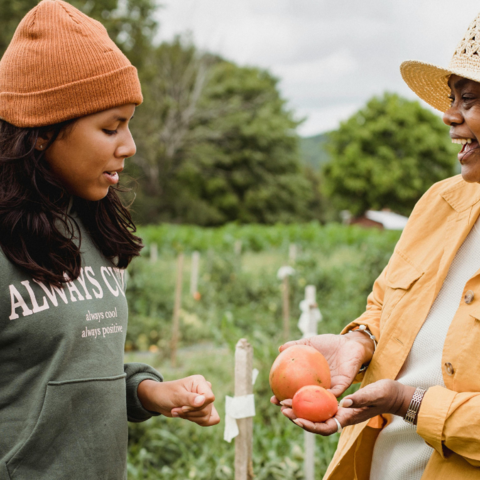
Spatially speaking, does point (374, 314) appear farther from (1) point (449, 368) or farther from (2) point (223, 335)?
(2) point (223, 335)

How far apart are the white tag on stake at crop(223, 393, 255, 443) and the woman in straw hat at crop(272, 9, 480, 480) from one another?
622 millimetres

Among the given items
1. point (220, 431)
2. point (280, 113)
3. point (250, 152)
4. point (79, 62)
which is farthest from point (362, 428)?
point (280, 113)

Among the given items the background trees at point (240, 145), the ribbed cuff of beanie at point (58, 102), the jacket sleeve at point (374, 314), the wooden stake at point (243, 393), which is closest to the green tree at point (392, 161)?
the background trees at point (240, 145)

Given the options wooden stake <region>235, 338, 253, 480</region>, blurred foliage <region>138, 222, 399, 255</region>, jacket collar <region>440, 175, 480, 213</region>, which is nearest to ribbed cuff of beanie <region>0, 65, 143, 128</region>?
jacket collar <region>440, 175, 480, 213</region>

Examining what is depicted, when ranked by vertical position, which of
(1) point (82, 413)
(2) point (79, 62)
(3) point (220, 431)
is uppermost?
(2) point (79, 62)

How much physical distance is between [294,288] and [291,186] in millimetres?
29182

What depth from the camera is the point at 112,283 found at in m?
1.66

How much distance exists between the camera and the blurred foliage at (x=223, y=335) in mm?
3801

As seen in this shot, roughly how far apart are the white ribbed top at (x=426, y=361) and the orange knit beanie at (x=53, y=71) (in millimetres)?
1214

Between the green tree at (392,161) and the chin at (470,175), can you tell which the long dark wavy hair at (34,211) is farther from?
the green tree at (392,161)

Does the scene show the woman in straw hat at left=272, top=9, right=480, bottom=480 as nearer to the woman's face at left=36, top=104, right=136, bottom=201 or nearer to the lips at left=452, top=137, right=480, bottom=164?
the lips at left=452, top=137, right=480, bottom=164

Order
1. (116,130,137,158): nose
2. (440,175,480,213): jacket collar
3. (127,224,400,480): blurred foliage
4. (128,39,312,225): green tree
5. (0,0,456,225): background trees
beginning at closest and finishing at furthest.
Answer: (116,130,137,158): nose → (440,175,480,213): jacket collar → (127,224,400,480): blurred foliage → (0,0,456,225): background trees → (128,39,312,225): green tree

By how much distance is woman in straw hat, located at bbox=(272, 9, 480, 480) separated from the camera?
4.90ft

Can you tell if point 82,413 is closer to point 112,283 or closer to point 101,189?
point 112,283
